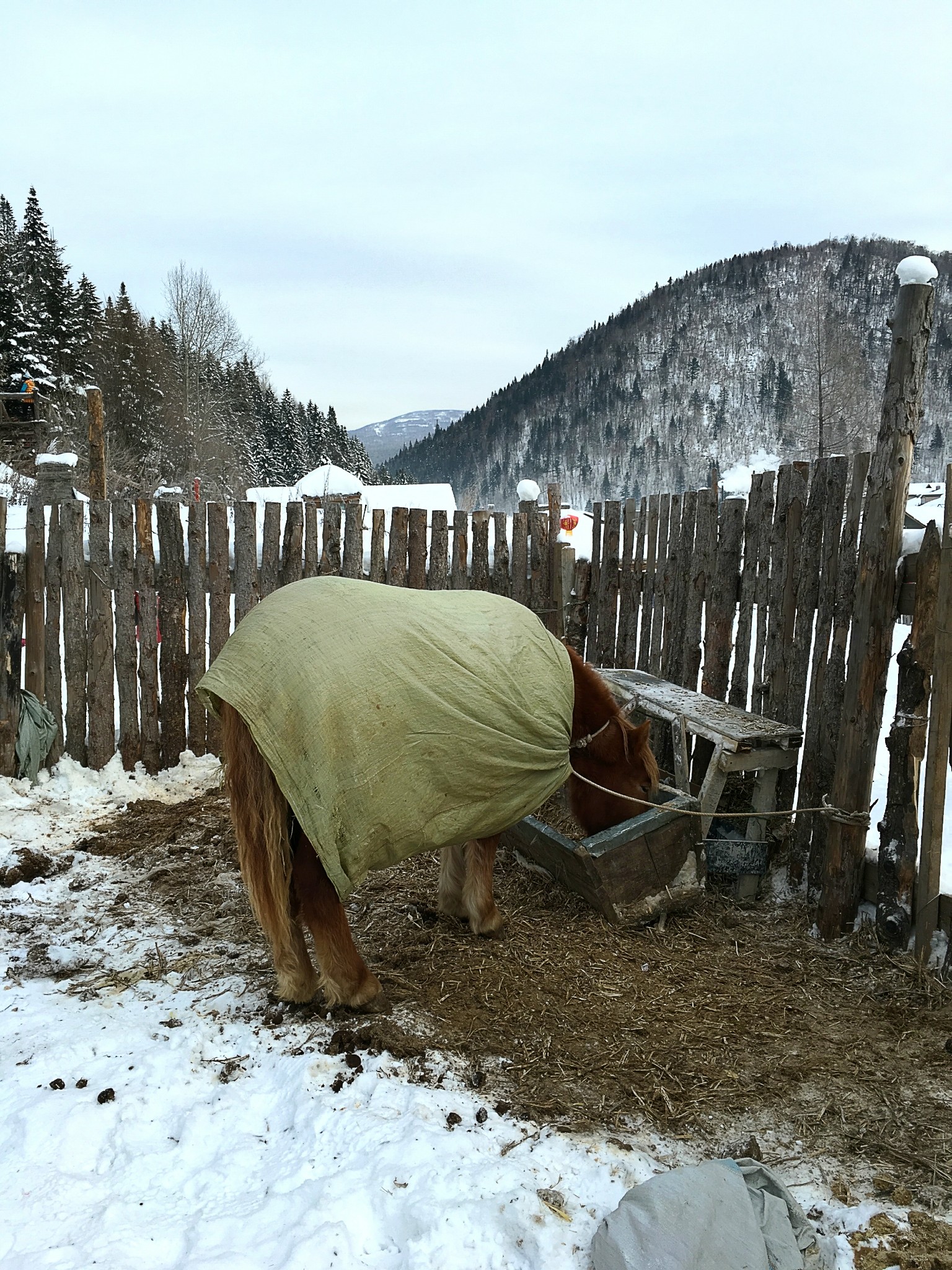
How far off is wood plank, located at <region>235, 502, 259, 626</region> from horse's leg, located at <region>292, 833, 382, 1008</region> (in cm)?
305

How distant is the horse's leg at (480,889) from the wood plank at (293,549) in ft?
9.35

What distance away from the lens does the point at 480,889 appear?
10.9 ft

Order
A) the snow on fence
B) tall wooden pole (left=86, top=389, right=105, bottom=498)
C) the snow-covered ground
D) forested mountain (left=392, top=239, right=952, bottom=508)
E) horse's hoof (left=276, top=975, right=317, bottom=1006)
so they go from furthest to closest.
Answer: forested mountain (left=392, top=239, right=952, bottom=508), tall wooden pole (left=86, top=389, right=105, bottom=498), the snow on fence, horse's hoof (left=276, top=975, right=317, bottom=1006), the snow-covered ground

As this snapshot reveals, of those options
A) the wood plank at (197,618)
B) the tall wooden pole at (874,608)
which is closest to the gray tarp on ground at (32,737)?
the wood plank at (197,618)

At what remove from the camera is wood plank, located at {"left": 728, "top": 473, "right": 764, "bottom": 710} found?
13.4 ft

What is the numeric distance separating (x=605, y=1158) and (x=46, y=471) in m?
9.06

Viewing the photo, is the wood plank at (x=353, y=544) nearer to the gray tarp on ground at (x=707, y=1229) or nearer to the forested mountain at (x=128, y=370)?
the gray tarp on ground at (x=707, y=1229)

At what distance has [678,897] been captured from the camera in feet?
11.7

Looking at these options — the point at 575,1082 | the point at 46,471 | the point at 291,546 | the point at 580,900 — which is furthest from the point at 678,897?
the point at 46,471

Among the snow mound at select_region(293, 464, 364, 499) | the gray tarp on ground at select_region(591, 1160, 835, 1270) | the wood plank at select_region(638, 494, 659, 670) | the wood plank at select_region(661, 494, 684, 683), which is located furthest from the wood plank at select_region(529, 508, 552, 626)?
the snow mound at select_region(293, 464, 364, 499)

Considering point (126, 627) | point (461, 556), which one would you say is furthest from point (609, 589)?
point (126, 627)

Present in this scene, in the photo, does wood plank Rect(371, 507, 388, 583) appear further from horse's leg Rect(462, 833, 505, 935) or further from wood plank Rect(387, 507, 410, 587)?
horse's leg Rect(462, 833, 505, 935)

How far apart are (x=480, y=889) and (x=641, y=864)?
742mm

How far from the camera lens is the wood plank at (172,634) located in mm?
5266
